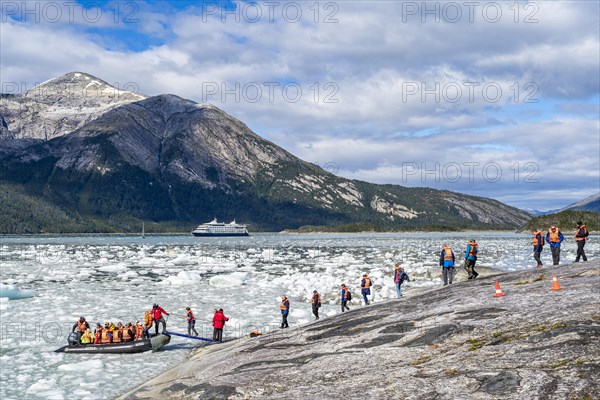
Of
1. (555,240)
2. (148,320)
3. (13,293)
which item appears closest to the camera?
(148,320)

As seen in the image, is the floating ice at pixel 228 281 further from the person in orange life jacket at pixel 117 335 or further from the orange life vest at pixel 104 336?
the orange life vest at pixel 104 336

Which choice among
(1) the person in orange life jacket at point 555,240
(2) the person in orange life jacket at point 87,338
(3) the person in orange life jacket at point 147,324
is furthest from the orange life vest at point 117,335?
(1) the person in orange life jacket at point 555,240

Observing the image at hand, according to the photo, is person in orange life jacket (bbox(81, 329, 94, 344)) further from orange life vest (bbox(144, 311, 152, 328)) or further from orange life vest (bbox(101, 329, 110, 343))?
orange life vest (bbox(144, 311, 152, 328))

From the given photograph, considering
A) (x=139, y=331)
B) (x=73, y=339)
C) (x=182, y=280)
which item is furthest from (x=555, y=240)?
(x=182, y=280)

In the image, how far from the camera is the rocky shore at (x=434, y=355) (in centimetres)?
1191

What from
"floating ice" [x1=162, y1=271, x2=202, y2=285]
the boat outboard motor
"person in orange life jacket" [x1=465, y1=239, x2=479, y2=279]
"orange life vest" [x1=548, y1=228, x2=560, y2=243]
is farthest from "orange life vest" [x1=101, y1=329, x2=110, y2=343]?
"floating ice" [x1=162, y1=271, x2=202, y2=285]

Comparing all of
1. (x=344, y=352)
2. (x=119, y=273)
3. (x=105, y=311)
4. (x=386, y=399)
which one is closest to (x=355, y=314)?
(x=344, y=352)

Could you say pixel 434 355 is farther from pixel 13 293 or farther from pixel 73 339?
pixel 13 293

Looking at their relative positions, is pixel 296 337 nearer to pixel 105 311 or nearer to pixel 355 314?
pixel 355 314

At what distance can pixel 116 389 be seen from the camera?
66.2ft

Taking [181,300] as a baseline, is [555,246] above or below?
above

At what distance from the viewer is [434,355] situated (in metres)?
15.1

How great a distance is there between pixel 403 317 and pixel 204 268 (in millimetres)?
52072

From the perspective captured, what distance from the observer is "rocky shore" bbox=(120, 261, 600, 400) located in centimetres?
1191
